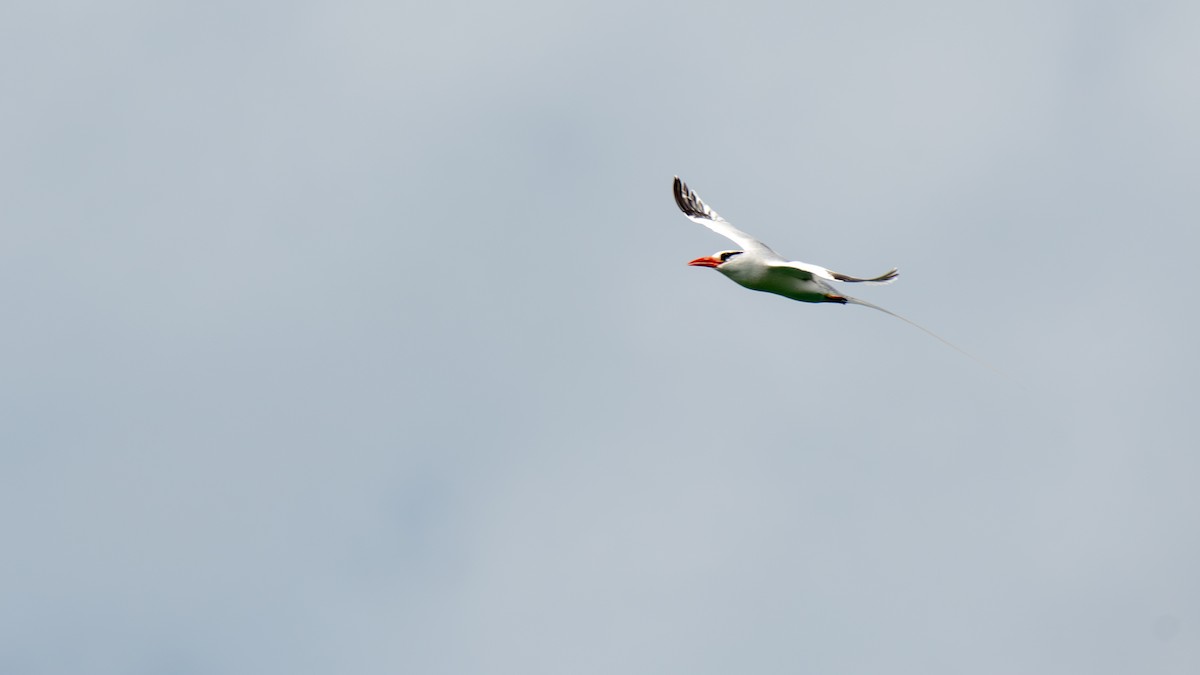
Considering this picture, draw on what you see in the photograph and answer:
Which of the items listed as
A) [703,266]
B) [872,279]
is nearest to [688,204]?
[703,266]

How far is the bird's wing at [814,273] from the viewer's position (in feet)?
103

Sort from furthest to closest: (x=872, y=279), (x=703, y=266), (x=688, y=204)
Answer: (x=688, y=204)
(x=703, y=266)
(x=872, y=279)

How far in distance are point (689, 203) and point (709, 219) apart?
6.47 feet

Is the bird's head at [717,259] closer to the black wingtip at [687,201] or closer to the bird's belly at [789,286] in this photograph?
the bird's belly at [789,286]

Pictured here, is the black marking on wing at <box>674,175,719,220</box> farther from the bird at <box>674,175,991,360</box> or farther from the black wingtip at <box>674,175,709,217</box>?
the bird at <box>674,175,991,360</box>

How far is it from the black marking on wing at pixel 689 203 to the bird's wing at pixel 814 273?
9.50 m

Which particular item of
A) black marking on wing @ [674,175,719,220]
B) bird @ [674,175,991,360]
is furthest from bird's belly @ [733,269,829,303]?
black marking on wing @ [674,175,719,220]

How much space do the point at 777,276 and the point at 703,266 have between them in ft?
8.24

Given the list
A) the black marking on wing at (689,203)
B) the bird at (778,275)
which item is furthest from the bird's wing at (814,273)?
the black marking on wing at (689,203)

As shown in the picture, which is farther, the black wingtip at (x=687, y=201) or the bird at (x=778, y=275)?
the black wingtip at (x=687, y=201)

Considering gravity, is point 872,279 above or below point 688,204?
below

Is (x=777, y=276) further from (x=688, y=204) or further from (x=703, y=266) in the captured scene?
(x=688, y=204)

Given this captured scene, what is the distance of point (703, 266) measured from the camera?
3484 cm

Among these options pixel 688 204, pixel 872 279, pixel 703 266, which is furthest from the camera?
pixel 688 204
